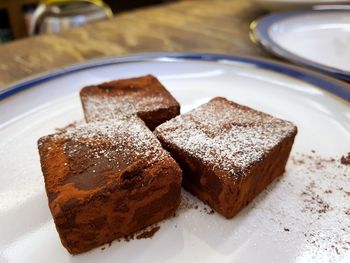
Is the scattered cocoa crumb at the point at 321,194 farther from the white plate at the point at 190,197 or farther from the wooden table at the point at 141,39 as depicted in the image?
the wooden table at the point at 141,39

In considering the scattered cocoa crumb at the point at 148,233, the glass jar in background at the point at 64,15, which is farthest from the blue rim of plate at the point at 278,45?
the glass jar in background at the point at 64,15

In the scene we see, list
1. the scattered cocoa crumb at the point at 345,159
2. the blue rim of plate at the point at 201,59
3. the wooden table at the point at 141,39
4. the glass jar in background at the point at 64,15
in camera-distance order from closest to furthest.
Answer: the scattered cocoa crumb at the point at 345,159 < the blue rim of plate at the point at 201,59 < the wooden table at the point at 141,39 < the glass jar in background at the point at 64,15

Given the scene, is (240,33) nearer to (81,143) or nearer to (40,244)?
(81,143)

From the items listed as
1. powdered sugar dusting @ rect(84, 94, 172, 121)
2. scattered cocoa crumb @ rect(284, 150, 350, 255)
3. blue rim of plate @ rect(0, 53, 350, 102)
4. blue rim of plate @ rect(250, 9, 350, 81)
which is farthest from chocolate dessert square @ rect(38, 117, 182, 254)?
blue rim of plate @ rect(250, 9, 350, 81)

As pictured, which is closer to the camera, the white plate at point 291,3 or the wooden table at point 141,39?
the wooden table at point 141,39

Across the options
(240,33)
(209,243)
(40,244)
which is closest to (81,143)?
(40,244)

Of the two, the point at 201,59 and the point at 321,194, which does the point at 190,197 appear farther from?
the point at 201,59

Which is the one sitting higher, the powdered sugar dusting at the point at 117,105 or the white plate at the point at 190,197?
the powdered sugar dusting at the point at 117,105
